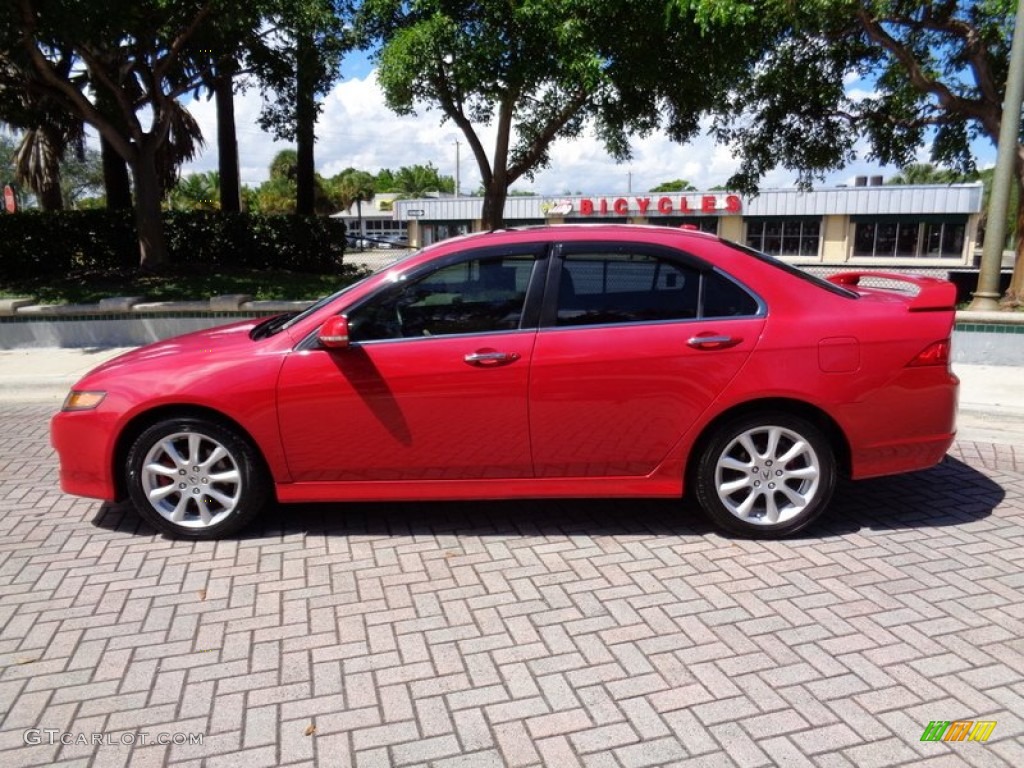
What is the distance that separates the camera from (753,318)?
4148 mm

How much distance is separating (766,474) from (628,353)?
0.97 meters

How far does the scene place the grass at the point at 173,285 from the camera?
→ 11953 millimetres

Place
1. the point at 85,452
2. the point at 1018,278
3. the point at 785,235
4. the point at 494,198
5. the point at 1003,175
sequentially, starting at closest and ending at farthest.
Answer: the point at 85,452
the point at 1003,175
the point at 1018,278
the point at 494,198
the point at 785,235

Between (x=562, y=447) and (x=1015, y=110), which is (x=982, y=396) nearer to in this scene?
(x=1015, y=110)

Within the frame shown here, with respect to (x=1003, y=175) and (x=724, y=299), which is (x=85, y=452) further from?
(x=1003, y=175)

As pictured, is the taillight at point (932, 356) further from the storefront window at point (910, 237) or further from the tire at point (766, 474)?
the storefront window at point (910, 237)

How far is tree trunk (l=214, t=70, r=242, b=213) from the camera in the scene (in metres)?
15.7

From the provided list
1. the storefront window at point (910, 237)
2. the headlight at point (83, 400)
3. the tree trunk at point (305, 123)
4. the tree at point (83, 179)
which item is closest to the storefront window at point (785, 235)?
the storefront window at point (910, 237)

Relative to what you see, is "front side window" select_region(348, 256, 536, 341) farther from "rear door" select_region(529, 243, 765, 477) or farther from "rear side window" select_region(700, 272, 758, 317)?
"rear side window" select_region(700, 272, 758, 317)

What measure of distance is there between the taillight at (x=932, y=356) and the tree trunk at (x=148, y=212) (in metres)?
12.8

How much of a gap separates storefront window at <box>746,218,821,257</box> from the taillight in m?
41.8

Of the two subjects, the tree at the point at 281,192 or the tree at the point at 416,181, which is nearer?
the tree at the point at 281,192

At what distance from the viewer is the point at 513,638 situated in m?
3.30

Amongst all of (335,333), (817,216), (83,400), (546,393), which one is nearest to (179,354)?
(83,400)
